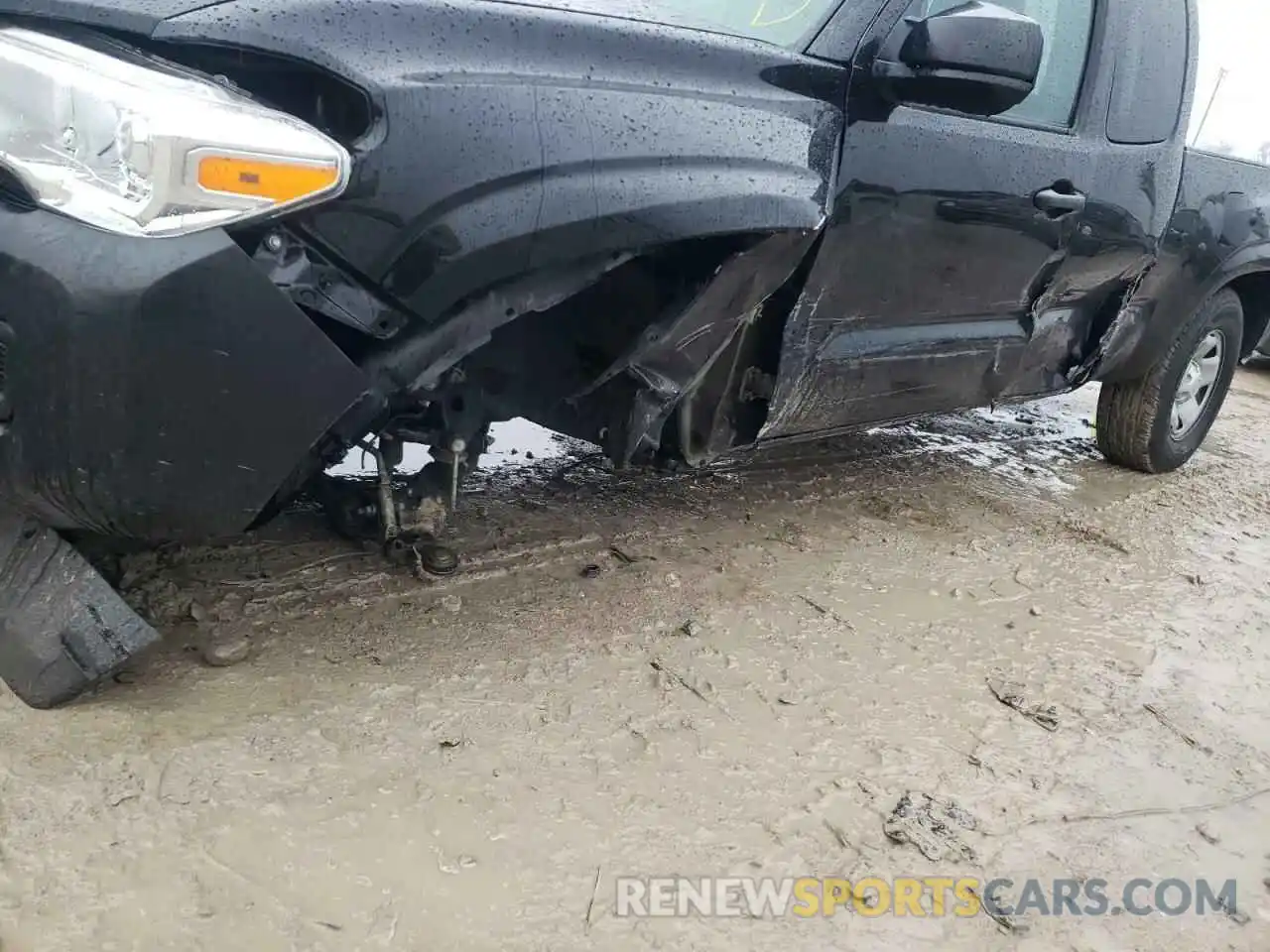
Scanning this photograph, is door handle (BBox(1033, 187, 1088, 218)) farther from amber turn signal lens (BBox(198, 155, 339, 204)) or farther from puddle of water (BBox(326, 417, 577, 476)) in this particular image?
amber turn signal lens (BBox(198, 155, 339, 204))

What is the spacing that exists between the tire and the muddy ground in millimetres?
907

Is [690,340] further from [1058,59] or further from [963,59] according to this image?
[1058,59]

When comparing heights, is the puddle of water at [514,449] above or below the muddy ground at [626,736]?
above

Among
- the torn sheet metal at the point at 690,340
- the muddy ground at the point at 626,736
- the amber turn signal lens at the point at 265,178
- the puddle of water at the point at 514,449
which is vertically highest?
the amber turn signal lens at the point at 265,178

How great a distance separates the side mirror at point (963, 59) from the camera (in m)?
2.09

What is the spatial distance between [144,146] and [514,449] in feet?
6.94

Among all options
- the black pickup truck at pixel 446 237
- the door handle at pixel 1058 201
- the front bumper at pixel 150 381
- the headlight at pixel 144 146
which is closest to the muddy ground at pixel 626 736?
the black pickup truck at pixel 446 237

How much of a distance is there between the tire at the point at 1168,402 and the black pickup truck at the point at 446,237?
141 centimetres

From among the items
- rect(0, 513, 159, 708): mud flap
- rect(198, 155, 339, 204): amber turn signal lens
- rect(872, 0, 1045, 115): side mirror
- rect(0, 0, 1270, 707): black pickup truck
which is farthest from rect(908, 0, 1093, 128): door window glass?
rect(0, 513, 159, 708): mud flap

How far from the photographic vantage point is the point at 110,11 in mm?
1522

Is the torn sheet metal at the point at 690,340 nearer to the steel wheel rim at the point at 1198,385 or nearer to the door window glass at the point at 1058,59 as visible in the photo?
the door window glass at the point at 1058,59

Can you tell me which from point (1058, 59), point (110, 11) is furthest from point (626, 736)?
point (1058, 59)

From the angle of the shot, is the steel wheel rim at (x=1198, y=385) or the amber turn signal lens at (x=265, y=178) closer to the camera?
the amber turn signal lens at (x=265, y=178)

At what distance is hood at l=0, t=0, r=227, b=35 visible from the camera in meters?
1.51
